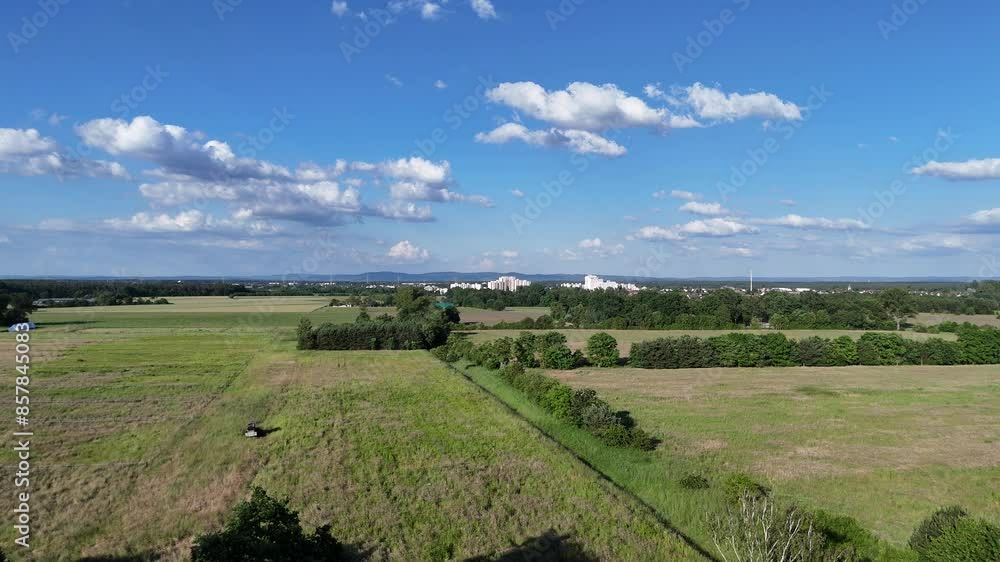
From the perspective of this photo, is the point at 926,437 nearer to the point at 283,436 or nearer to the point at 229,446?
the point at 283,436

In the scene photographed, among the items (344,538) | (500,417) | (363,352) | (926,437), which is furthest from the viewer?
(363,352)

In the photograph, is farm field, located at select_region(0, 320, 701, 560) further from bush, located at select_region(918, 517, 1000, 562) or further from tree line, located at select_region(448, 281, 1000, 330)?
tree line, located at select_region(448, 281, 1000, 330)

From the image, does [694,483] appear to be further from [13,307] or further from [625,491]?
[13,307]

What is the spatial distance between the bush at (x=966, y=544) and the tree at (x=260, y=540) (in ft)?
40.2

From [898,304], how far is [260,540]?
102386 millimetres

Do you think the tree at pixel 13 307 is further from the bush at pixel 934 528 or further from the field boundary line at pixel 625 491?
the bush at pixel 934 528

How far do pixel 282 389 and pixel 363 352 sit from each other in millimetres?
23298

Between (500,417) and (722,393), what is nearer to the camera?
(500,417)

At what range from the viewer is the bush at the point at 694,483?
18266mm

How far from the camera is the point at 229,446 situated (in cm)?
2173

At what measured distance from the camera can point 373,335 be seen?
61.4 m

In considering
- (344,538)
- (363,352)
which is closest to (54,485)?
(344,538)

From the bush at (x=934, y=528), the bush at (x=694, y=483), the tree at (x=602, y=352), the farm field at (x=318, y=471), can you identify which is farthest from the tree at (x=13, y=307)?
the tree at (x=602, y=352)

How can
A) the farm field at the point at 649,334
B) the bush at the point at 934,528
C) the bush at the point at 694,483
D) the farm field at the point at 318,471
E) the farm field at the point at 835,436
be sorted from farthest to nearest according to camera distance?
1. the farm field at the point at 649,334
2. the bush at the point at 694,483
3. the farm field at the point at 835,436
4. the farm field at the point at 318,471
5. the bush at the point at 934,528
